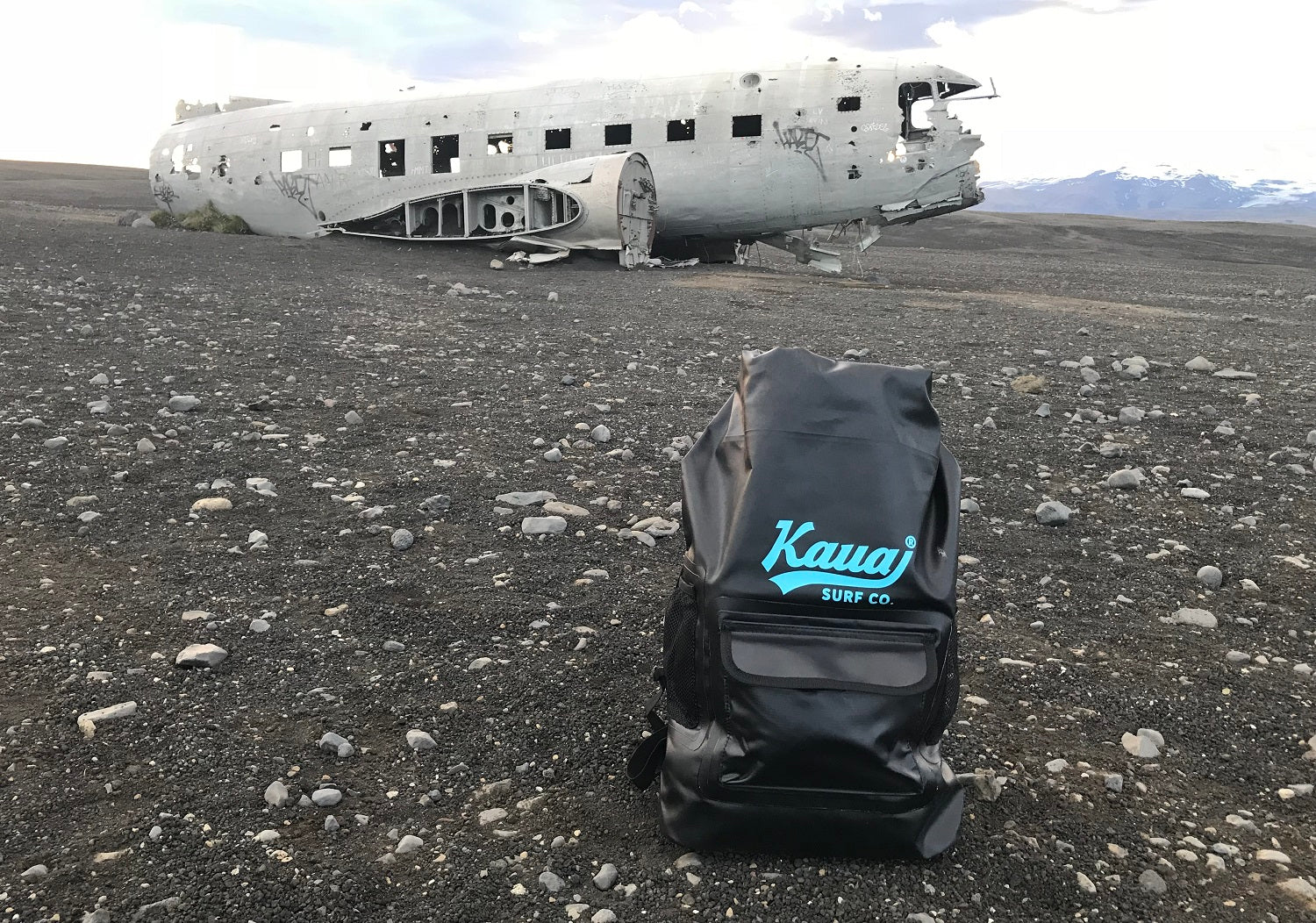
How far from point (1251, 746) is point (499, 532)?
11.7ft

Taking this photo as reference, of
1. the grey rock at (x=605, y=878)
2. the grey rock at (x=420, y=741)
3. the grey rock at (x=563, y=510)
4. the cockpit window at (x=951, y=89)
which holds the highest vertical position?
the cockpit window at (x=951, y=89)

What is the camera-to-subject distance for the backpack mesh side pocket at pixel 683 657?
2883 mm

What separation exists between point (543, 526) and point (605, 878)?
2.76m

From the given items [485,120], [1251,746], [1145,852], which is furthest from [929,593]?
[485,120]

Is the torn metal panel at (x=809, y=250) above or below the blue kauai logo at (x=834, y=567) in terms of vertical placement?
above

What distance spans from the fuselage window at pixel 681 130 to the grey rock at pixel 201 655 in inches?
682

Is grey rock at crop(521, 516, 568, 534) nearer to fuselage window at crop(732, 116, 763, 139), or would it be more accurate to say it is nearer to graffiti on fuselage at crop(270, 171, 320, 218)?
fuselage window at crop(732, 116, 763, 139)

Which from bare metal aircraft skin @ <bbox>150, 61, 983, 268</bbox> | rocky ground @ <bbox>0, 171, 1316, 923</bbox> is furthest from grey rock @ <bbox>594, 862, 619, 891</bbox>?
bare metal aircraft skin @ <bbox>150, 61, 983, 268</bbox>

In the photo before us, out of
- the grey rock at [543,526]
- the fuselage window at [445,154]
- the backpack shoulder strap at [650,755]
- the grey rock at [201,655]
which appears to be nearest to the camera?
the backpack shoulder strap at [650,755]

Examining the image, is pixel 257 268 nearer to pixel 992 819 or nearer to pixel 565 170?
pixel 565 170

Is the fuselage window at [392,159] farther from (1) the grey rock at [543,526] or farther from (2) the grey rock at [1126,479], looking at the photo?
(2) the grey rock at [1126,479]

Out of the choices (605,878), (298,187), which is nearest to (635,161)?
(298,187)

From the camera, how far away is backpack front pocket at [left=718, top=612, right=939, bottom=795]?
265 centimetres

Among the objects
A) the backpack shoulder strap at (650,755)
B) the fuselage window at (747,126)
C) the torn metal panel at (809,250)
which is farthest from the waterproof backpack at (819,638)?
the torn metal panel at (809,250)
